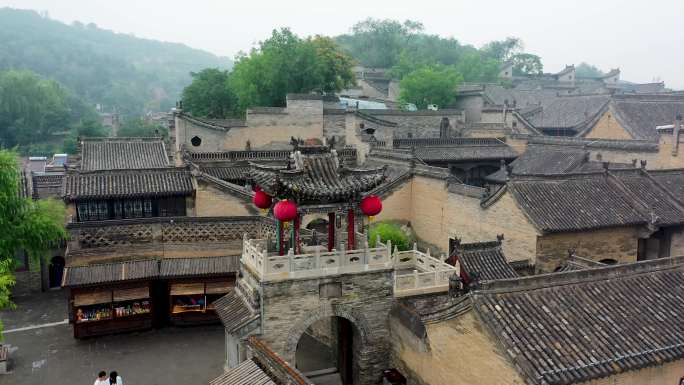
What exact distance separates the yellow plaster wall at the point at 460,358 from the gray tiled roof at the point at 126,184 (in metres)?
13.4

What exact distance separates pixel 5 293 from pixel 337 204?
986 centimetres

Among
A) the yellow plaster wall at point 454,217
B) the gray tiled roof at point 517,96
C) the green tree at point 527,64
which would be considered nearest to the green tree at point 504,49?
the green tree at point 527,64

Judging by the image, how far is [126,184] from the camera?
2422cm

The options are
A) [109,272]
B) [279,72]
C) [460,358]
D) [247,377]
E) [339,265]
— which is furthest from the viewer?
[279,72]

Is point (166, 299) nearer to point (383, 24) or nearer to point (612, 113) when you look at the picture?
point (612, 113)

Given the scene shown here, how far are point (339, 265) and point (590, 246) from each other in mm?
Result: 11935

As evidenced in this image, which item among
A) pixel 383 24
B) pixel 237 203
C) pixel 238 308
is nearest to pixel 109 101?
pixel 383 24

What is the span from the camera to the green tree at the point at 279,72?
44.3 metres

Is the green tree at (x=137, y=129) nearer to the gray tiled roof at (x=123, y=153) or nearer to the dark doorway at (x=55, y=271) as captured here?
the gray tiled roof at (x=123, y=153)

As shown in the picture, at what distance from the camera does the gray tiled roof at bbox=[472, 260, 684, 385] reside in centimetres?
1142

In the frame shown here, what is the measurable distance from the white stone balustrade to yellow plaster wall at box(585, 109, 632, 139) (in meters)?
23.6

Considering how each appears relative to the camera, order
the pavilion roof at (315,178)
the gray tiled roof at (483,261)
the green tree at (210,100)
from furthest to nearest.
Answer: the green tree at (210,100), the gray tiled roof at (483,261), the pavilion roof at (315,178)

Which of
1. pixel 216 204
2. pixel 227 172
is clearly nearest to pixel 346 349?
pixel 216 204

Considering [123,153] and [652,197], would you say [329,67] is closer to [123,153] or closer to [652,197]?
[123,153]
